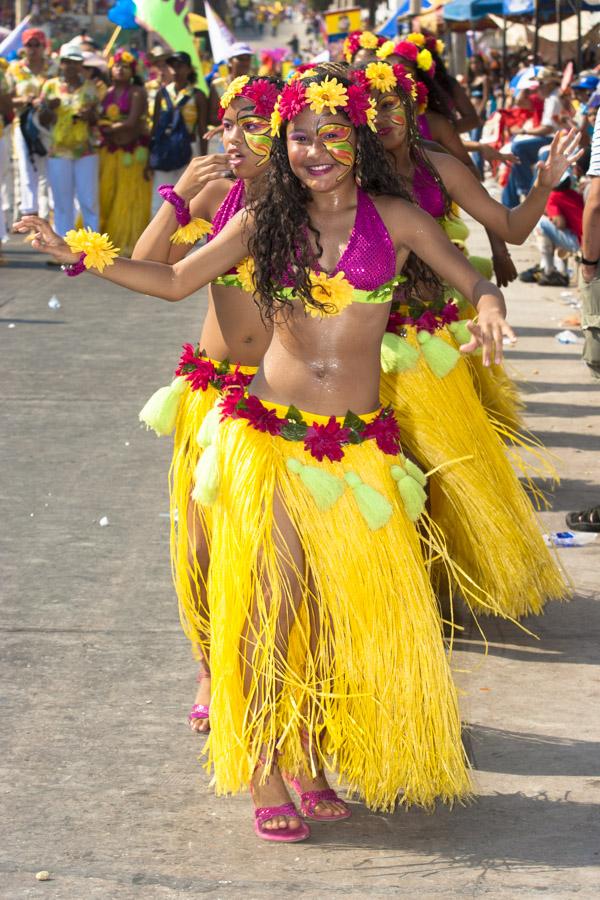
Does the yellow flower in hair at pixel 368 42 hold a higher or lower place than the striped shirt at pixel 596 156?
higher

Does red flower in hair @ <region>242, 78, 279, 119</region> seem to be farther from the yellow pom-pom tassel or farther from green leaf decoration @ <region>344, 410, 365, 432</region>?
green leaf decoration @ <region>344, 410, 365, 432</region>

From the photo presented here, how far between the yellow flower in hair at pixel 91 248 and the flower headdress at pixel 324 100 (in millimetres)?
542

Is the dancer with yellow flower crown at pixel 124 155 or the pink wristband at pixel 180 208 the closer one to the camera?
the pink wristband at pixel 180 208

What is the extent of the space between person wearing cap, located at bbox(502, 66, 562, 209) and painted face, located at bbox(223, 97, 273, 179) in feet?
35.8

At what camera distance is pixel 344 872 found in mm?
3576

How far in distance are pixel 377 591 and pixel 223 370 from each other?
39.8 inches

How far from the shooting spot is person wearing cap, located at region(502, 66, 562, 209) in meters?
15.3

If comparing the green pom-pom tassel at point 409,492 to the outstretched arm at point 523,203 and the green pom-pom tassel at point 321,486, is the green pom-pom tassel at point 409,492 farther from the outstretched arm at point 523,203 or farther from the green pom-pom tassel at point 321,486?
the outstretched arm at point 523,203

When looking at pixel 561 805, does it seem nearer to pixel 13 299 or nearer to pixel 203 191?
pixel 203 191

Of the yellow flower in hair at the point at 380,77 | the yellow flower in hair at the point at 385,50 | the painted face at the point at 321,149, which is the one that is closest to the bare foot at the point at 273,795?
the painted face at the point at 321,149

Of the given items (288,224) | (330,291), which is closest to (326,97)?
(288,224)

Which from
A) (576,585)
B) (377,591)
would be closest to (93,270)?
(377,591)

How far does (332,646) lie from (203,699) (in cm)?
78

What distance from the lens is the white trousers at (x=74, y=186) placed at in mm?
14852
